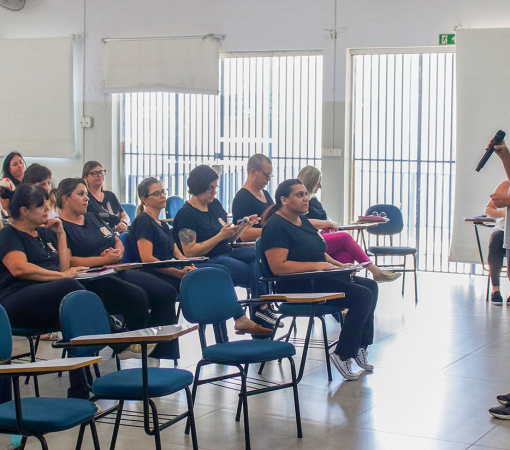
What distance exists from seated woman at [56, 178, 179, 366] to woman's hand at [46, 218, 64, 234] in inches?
7.4

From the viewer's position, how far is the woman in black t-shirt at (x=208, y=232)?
4883 millimetres

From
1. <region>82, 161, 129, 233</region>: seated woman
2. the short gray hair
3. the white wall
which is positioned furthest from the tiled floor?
the white wall

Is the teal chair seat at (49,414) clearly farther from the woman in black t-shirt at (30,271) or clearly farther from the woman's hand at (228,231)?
the woman's hand at (228,231)

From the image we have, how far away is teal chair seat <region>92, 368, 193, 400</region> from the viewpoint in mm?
2672

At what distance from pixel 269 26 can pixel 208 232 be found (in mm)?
4304

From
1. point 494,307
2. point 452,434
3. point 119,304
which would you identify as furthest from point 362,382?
point 494,307

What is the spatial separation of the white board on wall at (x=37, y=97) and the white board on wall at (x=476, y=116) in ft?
16.6

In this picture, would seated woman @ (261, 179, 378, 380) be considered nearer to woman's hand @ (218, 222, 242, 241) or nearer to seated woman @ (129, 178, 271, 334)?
woman's hand @ (218, 222, 242, 241)

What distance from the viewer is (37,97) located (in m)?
9.13

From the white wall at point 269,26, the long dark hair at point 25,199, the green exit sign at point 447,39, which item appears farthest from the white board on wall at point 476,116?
the long dark hair at point 25,199

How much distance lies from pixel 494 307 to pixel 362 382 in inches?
113

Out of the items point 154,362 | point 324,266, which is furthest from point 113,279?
point 324,266

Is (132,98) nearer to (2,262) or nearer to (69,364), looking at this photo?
(2,262)

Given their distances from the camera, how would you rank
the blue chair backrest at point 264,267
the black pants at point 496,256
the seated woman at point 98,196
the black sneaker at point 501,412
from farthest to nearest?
the black pants at point 496,256, the seated woman at point 98,196, the blue chair backrest at point 264,267, the black sneaker at point 501,412
